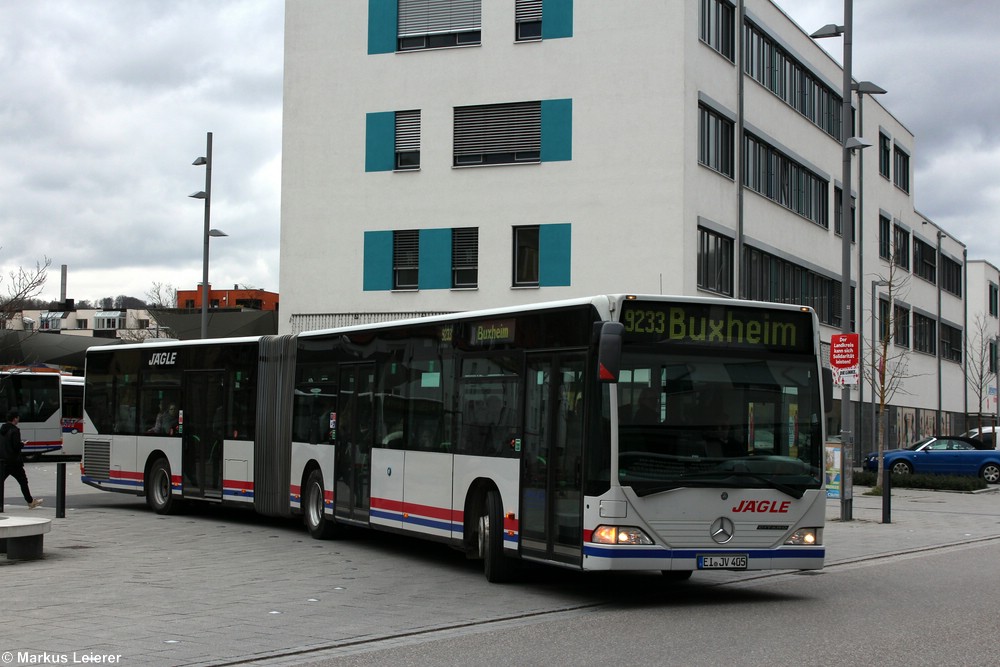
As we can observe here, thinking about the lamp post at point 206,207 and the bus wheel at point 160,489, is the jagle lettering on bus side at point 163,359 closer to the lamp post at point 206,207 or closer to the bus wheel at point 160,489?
the bus wheel at point 160,489

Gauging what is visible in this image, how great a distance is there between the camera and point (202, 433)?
877 inches

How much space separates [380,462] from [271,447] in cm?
393

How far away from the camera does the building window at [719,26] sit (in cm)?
3747

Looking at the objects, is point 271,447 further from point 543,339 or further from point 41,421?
point 41,421

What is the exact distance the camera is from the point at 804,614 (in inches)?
465

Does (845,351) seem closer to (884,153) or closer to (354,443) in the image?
(354,443)

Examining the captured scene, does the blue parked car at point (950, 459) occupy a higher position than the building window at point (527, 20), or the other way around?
the building window at point (527, 20)

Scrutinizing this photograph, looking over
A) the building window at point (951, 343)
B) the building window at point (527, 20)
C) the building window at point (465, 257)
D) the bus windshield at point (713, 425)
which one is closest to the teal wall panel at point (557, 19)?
the building window at point (527, 20)

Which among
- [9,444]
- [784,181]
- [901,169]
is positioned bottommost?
[9,444]

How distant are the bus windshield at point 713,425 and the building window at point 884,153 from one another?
48674mm

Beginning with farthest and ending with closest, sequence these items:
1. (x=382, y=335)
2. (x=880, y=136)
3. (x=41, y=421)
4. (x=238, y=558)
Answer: (x=880, y=136), (x=41, y=421), (x=382, y=335), (x=238, y=558)

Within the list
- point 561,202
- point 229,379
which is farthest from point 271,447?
point 561,202

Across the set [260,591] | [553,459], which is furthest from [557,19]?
[260,591]

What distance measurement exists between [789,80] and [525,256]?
46.1 feet
